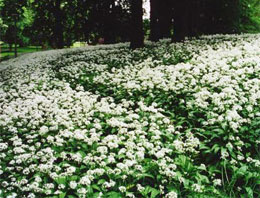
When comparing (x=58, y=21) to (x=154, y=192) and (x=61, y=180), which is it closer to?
(x=61, y=180)

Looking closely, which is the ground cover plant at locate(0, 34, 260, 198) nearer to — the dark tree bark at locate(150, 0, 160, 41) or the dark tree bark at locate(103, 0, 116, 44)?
the dark tree bark at locate(150, 0, 160, 41)

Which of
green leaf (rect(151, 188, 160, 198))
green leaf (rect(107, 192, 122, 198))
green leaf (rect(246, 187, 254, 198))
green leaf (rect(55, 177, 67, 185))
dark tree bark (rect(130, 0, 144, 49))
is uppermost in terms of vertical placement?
dark tree bark (rect(130, 0, 144, 49))

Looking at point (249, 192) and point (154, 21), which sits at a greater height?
point (154, 21)

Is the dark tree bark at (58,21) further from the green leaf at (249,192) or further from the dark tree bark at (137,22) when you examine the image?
the green leaf at (249,192)

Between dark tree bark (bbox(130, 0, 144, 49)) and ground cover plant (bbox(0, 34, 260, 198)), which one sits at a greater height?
dark tree bark (bbox(130, 0, 144, 49))

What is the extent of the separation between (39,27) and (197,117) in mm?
31227

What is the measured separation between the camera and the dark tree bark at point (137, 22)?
685 inches

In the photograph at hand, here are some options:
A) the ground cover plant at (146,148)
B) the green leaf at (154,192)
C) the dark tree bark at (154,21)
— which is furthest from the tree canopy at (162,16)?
Answer: the green leaf at (154,192)

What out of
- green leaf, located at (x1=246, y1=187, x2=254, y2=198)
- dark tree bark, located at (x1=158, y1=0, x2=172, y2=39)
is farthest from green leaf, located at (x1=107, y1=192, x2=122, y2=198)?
dark tree bark, located at (x1=158, y1=0, x2=172, y2=39)

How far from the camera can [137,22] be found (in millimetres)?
17562

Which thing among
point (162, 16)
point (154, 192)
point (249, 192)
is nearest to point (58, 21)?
point (162, 16)

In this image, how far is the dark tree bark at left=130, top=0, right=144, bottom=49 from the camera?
17.4 metres

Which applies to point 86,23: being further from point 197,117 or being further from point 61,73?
point 197,117

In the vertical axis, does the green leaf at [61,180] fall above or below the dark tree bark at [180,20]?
below
